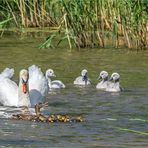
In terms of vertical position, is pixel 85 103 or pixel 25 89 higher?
pixel 25 89

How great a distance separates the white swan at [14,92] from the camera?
12887 millimetres

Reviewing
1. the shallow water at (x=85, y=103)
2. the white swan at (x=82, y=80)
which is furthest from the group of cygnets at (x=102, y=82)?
the shallow water at (x=85, y=103)

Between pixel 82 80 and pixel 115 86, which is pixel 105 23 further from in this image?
pixel 115 86

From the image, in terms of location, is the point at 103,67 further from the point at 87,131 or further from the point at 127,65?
the point at 87,131

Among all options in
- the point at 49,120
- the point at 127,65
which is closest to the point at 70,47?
the point at 127,65

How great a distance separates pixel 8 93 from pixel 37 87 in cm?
46

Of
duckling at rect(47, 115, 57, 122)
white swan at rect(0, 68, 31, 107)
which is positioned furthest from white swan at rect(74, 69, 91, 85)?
duckling at rect(47, 115, 57, 122)

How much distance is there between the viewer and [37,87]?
13.5m

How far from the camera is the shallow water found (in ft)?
32.3

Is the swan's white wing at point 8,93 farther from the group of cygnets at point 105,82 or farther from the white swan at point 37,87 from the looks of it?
the group of cygnets at point 105,82

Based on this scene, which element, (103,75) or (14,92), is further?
(103,75)

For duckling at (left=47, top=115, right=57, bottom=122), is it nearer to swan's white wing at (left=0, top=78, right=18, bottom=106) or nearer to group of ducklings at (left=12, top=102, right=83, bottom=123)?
group of ducklings at (left=12, top=102, right=83, bottom=123)

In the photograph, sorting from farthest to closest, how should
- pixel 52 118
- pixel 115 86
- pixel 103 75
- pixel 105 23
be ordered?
1. pixel 105 23
2. pixel 103 75
3. pixel 115 86
4. pixel 52 118

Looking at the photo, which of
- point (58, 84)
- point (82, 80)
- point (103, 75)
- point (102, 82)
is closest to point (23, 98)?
point (58, 84)
